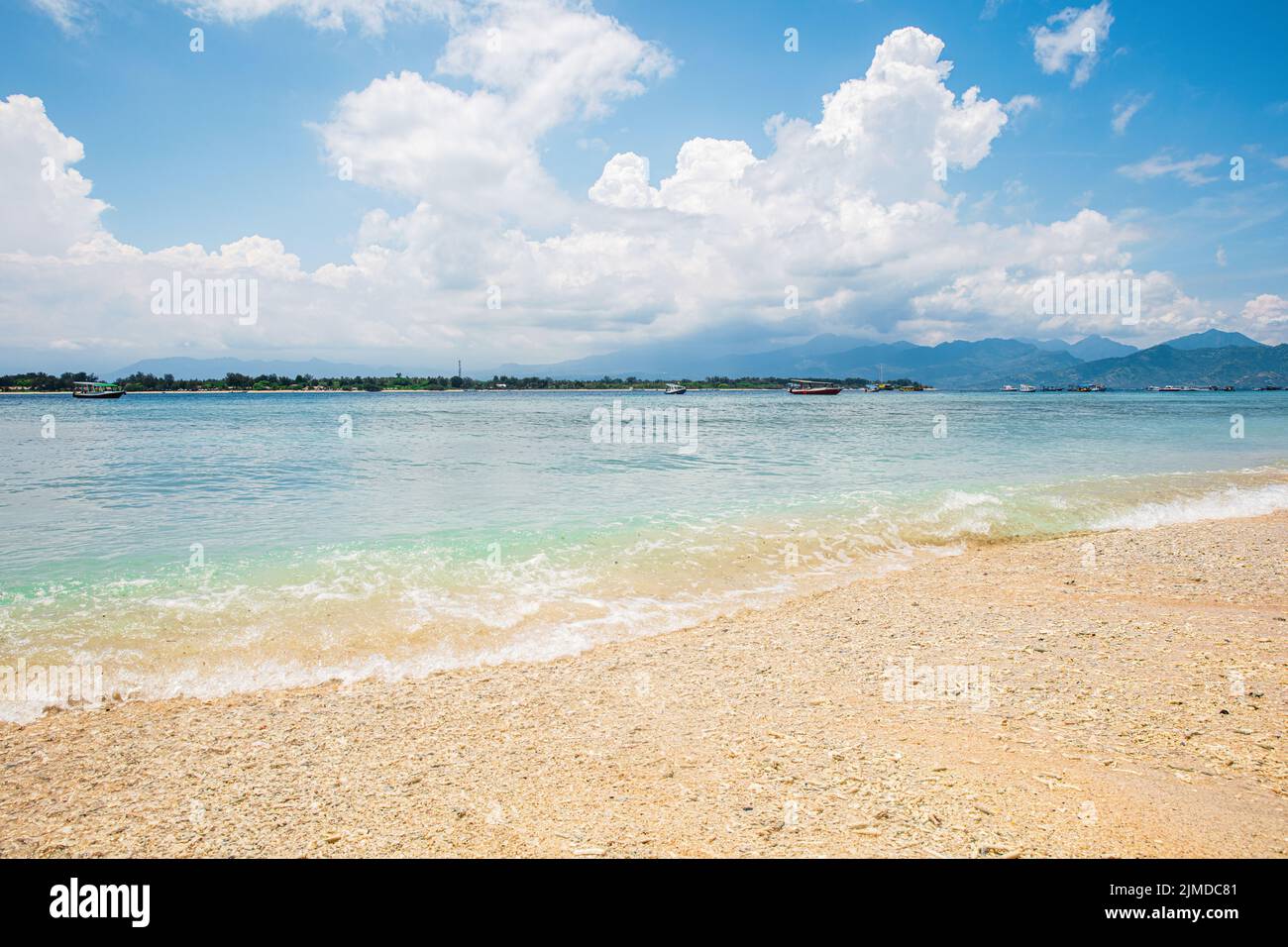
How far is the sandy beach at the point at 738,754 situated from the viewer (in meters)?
4.34

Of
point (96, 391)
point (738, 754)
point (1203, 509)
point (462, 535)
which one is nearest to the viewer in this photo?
point (738, 754)

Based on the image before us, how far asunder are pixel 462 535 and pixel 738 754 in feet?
35.8

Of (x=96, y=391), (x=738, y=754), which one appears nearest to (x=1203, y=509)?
(x=738, y=754)

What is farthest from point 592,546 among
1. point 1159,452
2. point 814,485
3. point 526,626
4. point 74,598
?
point 1159,452

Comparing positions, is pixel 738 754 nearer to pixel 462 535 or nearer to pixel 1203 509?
pixel 462 535

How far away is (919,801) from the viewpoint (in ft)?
15.0

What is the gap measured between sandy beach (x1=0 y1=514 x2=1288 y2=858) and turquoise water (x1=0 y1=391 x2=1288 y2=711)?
1470 mm

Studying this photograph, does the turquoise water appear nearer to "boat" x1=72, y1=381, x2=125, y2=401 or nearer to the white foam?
the white foam

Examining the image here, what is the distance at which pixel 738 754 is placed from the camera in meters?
5.45

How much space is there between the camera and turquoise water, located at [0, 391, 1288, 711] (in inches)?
356

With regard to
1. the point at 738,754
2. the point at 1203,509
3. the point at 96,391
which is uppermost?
the point at 96,391

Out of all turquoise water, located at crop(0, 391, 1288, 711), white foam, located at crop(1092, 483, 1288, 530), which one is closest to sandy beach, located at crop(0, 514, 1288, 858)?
turquoise water, located at crop(0, 391, 1288, 711)

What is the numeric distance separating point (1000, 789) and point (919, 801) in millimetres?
746
